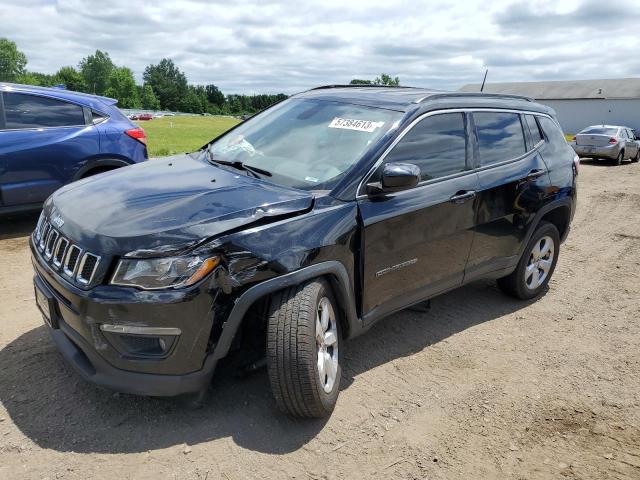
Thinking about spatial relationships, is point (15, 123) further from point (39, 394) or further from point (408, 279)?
point (408, 279)

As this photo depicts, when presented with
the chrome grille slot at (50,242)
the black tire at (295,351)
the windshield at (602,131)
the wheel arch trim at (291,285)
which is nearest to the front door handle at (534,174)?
the wheel arch trim at (291,285)

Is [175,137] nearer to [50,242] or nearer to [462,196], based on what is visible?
[462,196]

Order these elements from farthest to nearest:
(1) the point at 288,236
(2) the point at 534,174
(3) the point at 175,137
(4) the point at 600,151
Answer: (3) the point at 175,137 < (4) the point at 600,151 < (2) the point at 534,174 < (1) the point at 288,236

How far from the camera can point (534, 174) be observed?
4.72m

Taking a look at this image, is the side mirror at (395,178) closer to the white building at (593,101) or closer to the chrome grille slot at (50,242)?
the chrome grille slot at (50,242)

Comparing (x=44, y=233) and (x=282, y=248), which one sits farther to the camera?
(x=44, y=233)

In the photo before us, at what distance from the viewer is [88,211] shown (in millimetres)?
3051

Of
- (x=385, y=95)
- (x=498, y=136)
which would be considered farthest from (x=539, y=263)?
(x=385, y=95)

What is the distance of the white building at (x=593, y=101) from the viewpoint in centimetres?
5653

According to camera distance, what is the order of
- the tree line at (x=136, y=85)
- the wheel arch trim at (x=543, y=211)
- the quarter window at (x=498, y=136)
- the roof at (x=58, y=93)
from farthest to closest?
the tree line at (x=136, y=85) → the roof at (x=58, y=93) → the wheel arch trim at (x=543, y=211) → the quarter window at (x=498, y=136)

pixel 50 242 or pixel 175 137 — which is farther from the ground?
pixel 50 242


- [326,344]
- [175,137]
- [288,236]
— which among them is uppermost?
[288,236]

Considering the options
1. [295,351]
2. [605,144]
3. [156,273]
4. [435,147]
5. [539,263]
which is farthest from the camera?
[605,144]

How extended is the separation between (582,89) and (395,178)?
68.2m
